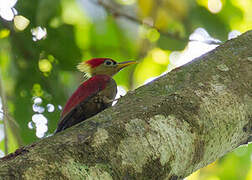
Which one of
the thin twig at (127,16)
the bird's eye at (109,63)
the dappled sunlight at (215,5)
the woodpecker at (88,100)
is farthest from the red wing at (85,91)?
the dappled sunlight at (215,5)

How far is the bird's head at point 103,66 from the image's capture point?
17.1 ft

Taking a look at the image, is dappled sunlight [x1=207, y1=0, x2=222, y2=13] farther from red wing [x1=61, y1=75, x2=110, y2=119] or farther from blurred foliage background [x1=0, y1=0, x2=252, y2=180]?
red wing [x1=61, y1=75, x2=110, y2=119]

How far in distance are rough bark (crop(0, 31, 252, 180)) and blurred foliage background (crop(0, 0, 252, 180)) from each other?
93 centimetres

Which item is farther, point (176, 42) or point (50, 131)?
point (176, 42)

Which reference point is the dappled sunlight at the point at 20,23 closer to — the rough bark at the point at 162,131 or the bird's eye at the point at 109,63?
the bird's eye at the point at 109,63

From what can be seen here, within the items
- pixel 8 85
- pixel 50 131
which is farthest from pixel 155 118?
pixel 8 85

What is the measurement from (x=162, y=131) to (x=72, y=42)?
7.64 feet

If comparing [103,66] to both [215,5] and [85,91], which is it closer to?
[85,91]

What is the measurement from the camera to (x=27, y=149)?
6.96 ft

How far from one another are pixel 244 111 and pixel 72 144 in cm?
103

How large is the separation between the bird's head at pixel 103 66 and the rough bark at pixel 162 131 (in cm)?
227

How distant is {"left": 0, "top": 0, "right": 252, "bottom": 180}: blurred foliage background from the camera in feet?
13.5

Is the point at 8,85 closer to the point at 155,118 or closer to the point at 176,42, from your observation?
the point at 176,42

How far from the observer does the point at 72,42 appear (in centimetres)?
449
